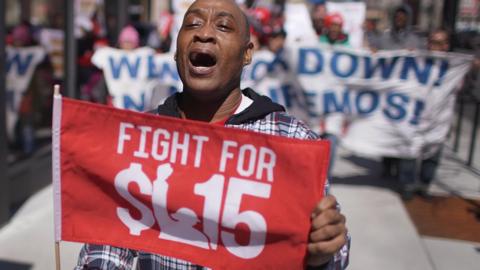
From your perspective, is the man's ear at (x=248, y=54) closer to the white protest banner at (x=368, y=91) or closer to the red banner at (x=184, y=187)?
the red banner at (x=184, y=187)

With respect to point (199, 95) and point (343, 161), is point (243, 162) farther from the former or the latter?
point (343, 161)

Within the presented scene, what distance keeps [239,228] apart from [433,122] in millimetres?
4976

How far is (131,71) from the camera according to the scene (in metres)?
6.54

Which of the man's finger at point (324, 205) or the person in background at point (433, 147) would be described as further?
the person in background at point (433, 147)

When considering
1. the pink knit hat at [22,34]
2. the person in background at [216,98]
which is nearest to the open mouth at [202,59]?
the person in background at [216,98]

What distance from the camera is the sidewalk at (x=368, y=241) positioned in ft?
14.4

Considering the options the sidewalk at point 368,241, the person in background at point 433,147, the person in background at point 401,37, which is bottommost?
the sidewalk at point 368,241

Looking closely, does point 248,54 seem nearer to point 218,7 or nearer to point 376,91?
point 218,7

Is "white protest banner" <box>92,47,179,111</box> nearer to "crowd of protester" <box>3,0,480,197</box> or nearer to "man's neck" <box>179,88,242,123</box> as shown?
"crowd of protester" <box>3,0,480,197</box>

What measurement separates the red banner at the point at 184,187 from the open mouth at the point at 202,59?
0.18m

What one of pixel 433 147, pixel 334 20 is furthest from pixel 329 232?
pixel 334 20

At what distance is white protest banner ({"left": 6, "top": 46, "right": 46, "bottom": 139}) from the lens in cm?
546

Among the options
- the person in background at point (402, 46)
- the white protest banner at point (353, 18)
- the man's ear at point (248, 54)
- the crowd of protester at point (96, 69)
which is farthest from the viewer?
the white protest banner at point (353, 18)

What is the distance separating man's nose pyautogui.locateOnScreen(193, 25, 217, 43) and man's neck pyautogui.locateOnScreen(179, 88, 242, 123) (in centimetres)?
18
